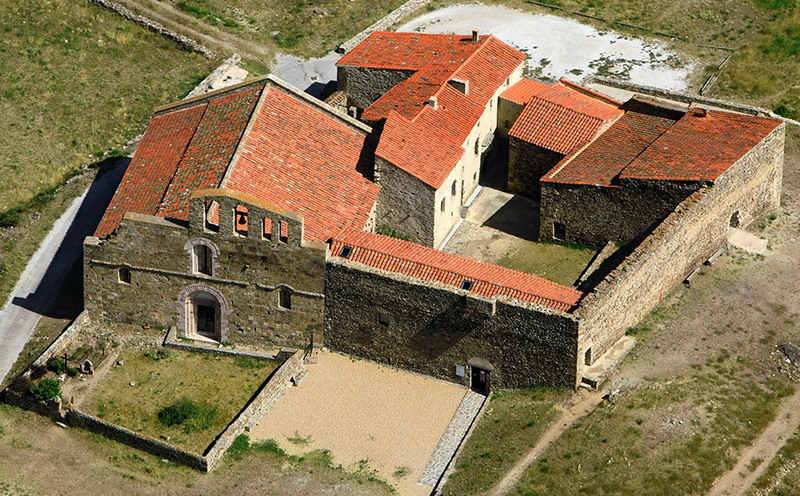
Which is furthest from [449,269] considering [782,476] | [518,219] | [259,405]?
[782,476]

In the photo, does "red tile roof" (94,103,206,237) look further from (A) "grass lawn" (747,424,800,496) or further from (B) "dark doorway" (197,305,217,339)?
(A) "grass lawn" (747,424,800,496)

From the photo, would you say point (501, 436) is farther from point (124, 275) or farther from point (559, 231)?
point (124, 275)

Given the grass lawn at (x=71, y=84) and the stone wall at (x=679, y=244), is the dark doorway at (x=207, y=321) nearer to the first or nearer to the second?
the grass lawn at (x=71, y=84)

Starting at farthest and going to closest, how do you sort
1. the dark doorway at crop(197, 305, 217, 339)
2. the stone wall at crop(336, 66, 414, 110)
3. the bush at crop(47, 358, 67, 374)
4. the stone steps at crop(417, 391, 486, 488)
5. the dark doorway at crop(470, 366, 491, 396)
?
the stone wall at crop(336, 66, 414, 110), the dark doorway at crop(197, 305, 217, 339), the bush at crop(47, 358, 67, 374), the dark doorway at crop(470, 366, 491, 396), the stone steps at crop(417, 391, 486, 488)

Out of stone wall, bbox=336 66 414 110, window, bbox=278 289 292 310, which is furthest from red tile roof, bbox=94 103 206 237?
stone wall, bbox=336 66 414 110

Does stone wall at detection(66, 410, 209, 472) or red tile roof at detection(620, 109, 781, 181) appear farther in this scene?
red tile roof at detection(620, 109, 781, 181)

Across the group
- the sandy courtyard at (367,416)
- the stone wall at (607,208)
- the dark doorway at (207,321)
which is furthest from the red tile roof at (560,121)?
the dark doorway at (207,321)
